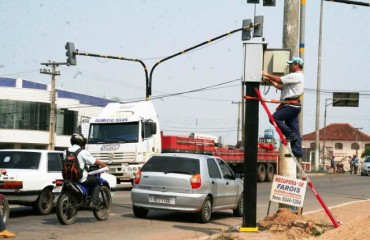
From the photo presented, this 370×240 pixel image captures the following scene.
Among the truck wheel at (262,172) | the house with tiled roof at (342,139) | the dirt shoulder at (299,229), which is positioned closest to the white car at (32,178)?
the dirt shoulder at (299,229)

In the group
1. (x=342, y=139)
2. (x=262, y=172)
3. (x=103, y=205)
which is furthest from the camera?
(x=342, y=139)

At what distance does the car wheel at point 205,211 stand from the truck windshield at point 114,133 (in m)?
11.1

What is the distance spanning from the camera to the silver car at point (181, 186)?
13.4 metres

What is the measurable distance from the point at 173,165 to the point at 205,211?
50.7 inches

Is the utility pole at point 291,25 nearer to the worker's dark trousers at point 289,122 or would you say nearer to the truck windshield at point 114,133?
the worker's dark trousers at point 289,122

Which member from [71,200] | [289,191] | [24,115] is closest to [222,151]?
[71,200]

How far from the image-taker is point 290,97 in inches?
406

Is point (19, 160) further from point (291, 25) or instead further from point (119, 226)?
point (291, 25)

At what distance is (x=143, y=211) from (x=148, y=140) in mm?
10601

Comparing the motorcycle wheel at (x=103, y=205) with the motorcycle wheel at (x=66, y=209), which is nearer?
the motorcycle wheel at (x=66, y=209)

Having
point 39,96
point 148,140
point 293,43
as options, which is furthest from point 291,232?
point 39,96

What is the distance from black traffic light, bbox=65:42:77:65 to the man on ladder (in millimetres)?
18084

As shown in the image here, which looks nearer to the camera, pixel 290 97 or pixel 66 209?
pixel 290 97

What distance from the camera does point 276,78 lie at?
401 inches
